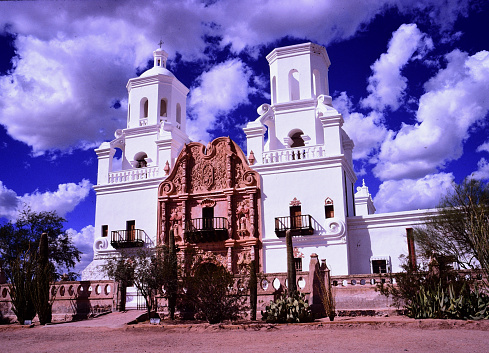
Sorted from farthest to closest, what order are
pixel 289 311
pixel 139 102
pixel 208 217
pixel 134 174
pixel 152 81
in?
pixel 139 102, pixel 152 81, pixel 134 174, pixel 208 217, pixel 289 311

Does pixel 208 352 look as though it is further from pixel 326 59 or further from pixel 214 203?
pixel 326 59

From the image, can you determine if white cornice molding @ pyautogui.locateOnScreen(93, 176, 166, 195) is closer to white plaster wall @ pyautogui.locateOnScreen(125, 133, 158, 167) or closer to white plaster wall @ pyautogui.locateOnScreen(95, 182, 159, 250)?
white plaster wall @ pyautogui.locateOnScreen(95, 182, 159, 250)

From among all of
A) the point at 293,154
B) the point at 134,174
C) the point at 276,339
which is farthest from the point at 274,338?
the point at 134,174

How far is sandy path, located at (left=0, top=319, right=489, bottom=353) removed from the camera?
1105 centimetres

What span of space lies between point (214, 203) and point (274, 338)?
1618 cm

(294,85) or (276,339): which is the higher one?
(294,85)

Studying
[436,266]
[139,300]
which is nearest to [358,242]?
→ [436,266]

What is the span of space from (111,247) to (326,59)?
1816cm

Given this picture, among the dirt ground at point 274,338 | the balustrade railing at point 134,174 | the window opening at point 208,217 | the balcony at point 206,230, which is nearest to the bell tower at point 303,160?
the balcony at point 206,230

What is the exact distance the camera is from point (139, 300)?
A: 23688 mm

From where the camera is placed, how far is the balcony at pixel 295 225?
25938 mm

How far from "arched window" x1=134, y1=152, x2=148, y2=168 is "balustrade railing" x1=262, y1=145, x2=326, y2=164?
9.27m

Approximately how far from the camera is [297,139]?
99.4ft

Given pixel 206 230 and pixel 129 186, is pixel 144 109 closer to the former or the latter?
pixel 129 186
